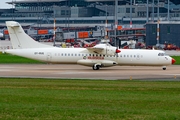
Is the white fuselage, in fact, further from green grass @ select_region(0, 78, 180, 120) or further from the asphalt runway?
green grass @ select_region(0, 78, 180, 120)

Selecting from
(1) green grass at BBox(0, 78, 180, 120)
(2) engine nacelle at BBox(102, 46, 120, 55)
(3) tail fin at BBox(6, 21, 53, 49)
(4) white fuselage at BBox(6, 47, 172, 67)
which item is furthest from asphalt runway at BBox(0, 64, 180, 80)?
(1) green grass at BBox(0, 78, 180, 120)

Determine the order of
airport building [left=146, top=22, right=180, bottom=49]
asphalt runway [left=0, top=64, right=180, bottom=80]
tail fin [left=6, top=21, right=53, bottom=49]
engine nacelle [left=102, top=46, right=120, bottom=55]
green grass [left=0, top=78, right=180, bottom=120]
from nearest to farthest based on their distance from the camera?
green grass [left=0, top=78, right=180, bottom=120] → asphalt runway [left=0, top=64, right=180, bottom=80] → engine nacelle [left=102, top=46, right=120, bottom=55] → tail fin [left=6, top=21, right=53, bottom=49] → airport building [left=146, top=22, right=180, bottom=49]

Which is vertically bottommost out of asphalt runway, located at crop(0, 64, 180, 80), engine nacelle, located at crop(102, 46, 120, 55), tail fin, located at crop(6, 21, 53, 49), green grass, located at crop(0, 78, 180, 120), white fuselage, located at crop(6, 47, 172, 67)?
asphalt runway, located at crop(0, 64, 180, 80)

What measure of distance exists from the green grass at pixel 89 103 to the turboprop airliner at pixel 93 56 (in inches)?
995

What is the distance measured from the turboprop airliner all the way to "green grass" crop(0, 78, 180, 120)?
25.3 metres

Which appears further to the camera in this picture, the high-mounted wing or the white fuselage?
the high-mounted wing

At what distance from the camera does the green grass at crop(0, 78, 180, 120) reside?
981 inches

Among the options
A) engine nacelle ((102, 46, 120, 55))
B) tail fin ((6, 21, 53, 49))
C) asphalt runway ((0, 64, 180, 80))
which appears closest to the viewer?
asphalt runway ((0, 64, 180, 80))

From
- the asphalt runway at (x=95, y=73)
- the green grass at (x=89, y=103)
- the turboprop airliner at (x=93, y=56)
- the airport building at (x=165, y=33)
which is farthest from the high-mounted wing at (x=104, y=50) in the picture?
the airport building at (x=165, y=33)

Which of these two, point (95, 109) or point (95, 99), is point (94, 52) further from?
point (95, 109)

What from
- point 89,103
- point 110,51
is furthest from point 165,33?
point 89,103

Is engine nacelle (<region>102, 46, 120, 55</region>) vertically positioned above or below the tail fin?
below

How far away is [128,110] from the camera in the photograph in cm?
2669

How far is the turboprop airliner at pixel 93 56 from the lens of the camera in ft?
216
